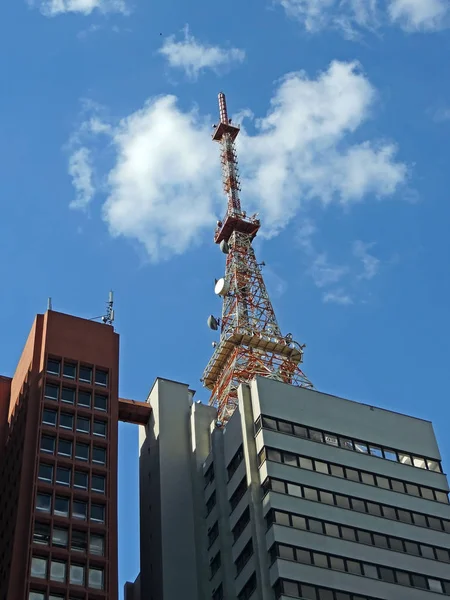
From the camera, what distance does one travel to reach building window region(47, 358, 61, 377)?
93.1 metres

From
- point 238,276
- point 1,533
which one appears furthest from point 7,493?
point 238,276

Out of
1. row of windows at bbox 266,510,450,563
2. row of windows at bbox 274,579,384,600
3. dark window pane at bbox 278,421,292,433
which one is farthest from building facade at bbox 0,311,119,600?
dark window pane at bbox 278,421,292,433

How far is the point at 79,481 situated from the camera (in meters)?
86.3

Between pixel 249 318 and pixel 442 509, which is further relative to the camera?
pixel 249 318

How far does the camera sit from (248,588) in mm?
84688

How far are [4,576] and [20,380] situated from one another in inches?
861

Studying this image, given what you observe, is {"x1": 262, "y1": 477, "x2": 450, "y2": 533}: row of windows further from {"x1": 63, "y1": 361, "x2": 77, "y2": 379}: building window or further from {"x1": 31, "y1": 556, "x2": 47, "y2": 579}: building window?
{"x1": 63, "y1": 361, "x2": 77, "y2": 379}: building window

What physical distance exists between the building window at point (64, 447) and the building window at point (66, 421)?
1.41 meters

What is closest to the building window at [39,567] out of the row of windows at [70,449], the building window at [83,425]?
the row of windows at [70,449]

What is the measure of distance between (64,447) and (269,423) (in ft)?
55.2

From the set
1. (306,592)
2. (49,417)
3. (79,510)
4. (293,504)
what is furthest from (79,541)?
(306,592)

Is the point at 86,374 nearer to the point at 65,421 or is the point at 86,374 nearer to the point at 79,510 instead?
the point at 65,421

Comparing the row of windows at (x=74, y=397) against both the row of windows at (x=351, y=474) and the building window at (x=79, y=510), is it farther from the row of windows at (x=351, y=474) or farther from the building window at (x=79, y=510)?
the row of windows at (x=351, y=474)

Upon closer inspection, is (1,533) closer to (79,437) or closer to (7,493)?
(7,493)
